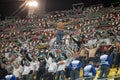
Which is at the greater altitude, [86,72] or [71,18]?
[71,18]

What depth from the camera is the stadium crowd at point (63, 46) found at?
576 inches

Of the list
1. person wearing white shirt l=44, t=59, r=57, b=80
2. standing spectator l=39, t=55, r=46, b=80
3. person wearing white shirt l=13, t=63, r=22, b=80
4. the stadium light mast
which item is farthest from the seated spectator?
the stadium light mast

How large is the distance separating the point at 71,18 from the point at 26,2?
27.6ft

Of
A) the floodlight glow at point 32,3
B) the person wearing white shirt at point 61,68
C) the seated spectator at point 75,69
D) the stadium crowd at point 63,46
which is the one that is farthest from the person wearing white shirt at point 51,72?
the floodlight glow at point 32,3

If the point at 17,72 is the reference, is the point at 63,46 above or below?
above

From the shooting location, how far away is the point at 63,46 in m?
18.4

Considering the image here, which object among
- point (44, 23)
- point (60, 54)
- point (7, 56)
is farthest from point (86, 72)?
point (44, 23)

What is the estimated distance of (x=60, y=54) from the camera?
1605 cm

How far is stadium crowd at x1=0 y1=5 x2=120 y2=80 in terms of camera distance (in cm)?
1462

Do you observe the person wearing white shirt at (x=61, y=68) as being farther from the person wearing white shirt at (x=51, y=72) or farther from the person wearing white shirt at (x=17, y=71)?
the person wearing white shirt at (x=17, y=71)

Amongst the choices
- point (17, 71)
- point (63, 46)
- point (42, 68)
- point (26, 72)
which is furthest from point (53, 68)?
point (63, 46)

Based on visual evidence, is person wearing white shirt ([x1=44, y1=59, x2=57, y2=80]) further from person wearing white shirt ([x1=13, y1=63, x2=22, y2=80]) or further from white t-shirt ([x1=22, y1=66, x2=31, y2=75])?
person wearing white shirt ([x1=13, y1=63, x2=22, y2=80])

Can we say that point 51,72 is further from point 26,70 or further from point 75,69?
point 75,69

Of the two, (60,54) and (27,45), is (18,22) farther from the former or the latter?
(60,54)
